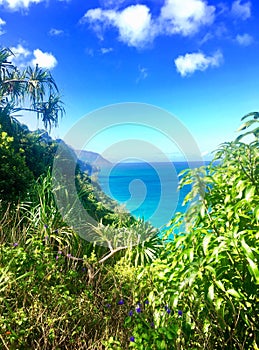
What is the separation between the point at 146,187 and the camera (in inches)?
226

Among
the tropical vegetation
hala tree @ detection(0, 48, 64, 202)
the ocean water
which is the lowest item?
the tropical vegetation

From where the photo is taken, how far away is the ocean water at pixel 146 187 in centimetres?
480

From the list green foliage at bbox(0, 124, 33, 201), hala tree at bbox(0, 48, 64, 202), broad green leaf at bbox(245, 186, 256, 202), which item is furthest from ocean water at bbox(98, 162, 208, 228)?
broad green leaf at bbox(245, 186, 256, 202)

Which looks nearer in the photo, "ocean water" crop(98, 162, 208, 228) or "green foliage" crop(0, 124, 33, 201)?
"ocean water" crop(98, 162, 208, 228)

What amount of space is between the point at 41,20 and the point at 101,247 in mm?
8292

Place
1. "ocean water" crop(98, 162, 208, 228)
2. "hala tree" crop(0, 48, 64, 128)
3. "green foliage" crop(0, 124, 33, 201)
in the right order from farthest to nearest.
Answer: "hala tree" crop(0, 48, 64, 128), "green foliage" crop(0, 124, 33, 201), "ocean water" crop(98, 162, 208, 228)

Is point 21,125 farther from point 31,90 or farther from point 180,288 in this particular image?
point 180,288

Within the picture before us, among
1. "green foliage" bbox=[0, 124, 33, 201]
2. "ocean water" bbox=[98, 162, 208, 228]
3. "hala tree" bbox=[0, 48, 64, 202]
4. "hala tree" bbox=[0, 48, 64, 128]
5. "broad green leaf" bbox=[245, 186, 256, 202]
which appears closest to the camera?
"broad green leaf" bbox=[245, 186, 256, 202]

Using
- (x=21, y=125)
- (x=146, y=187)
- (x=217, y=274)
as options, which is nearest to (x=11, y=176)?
(x=146, y=187)

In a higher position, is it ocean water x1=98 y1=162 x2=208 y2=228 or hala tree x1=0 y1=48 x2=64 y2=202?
hala tree x1=0 y1=48 x2=64 y2=202

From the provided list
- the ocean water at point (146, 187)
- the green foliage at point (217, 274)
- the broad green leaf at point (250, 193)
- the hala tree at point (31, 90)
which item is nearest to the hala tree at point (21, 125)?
the hala tree at point (31, 90)

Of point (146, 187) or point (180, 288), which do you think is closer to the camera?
point (180, 288)

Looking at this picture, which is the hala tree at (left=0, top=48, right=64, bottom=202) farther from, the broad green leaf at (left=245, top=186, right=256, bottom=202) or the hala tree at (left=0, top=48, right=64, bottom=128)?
the broad green leaf at (left=245, top=186, right=256, bottom=202)

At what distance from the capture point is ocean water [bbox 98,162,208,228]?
4.80 metres
